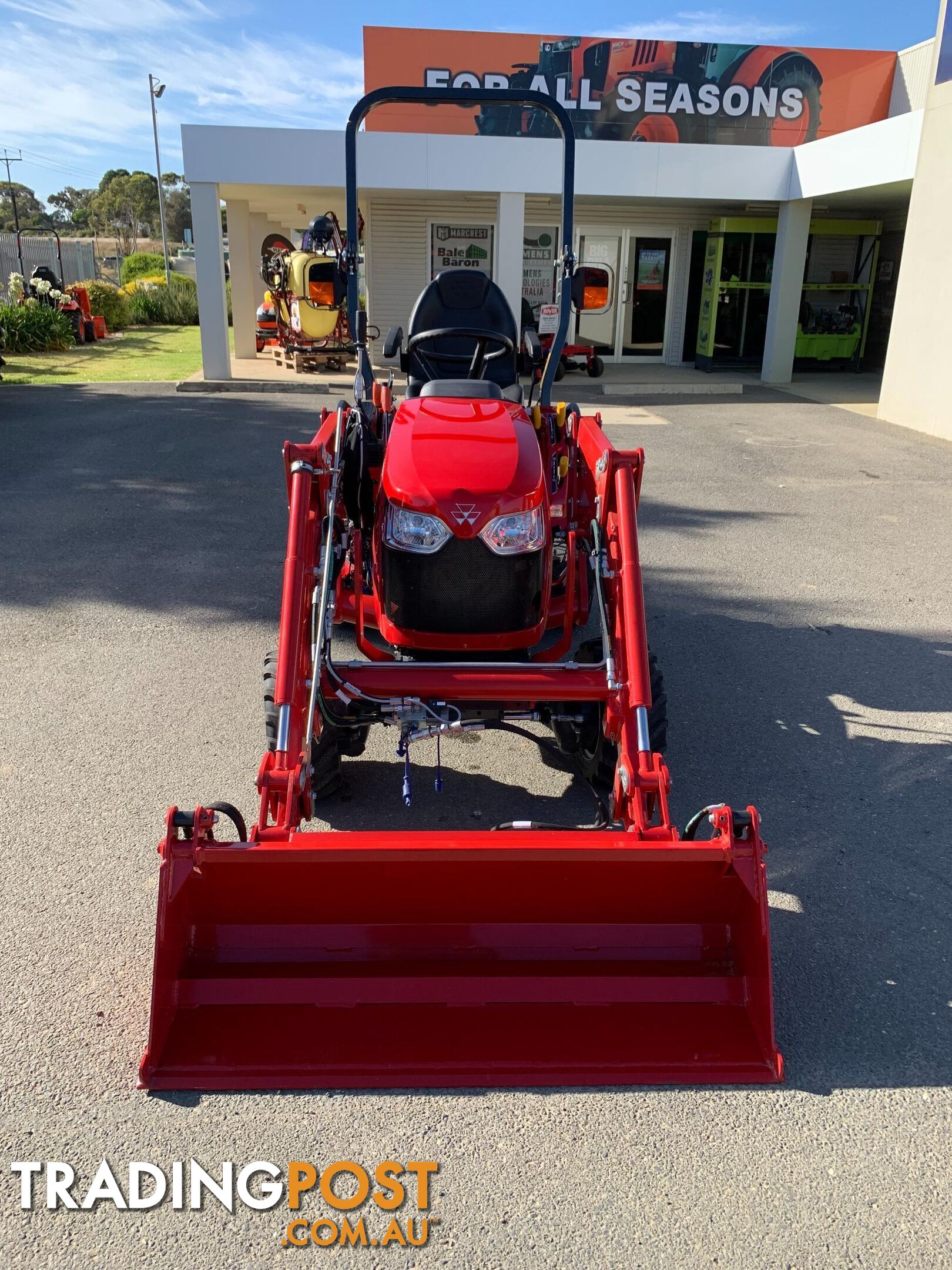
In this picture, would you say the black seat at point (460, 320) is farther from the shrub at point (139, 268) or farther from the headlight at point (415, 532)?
the shrub at point (139, 268)

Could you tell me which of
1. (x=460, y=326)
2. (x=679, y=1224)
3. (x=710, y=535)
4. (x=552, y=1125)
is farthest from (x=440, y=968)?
(x=710, y=535)

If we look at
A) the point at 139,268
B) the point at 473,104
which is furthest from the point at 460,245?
the point at 139,268

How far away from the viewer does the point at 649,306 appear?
754 inches

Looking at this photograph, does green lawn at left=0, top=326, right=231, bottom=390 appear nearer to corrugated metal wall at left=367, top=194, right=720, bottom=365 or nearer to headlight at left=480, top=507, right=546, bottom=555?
corrugated metal wall at left=367, top=194, right=720, bottom=365

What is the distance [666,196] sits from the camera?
50.5ft

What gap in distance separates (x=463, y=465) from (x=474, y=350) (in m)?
1.64

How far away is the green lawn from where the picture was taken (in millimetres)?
15852

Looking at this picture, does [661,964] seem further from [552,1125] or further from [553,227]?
[553,227]

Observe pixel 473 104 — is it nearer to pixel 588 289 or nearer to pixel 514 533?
pixel 588 289

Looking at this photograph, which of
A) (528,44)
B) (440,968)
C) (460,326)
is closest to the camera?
(440,968)

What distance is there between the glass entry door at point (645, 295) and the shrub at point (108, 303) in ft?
40.5

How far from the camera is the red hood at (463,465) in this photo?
3457mm

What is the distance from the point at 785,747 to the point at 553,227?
16110 millimetres

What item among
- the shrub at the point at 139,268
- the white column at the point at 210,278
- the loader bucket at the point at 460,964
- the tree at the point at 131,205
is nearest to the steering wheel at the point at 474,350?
the loader bucket at the point at 460,964
